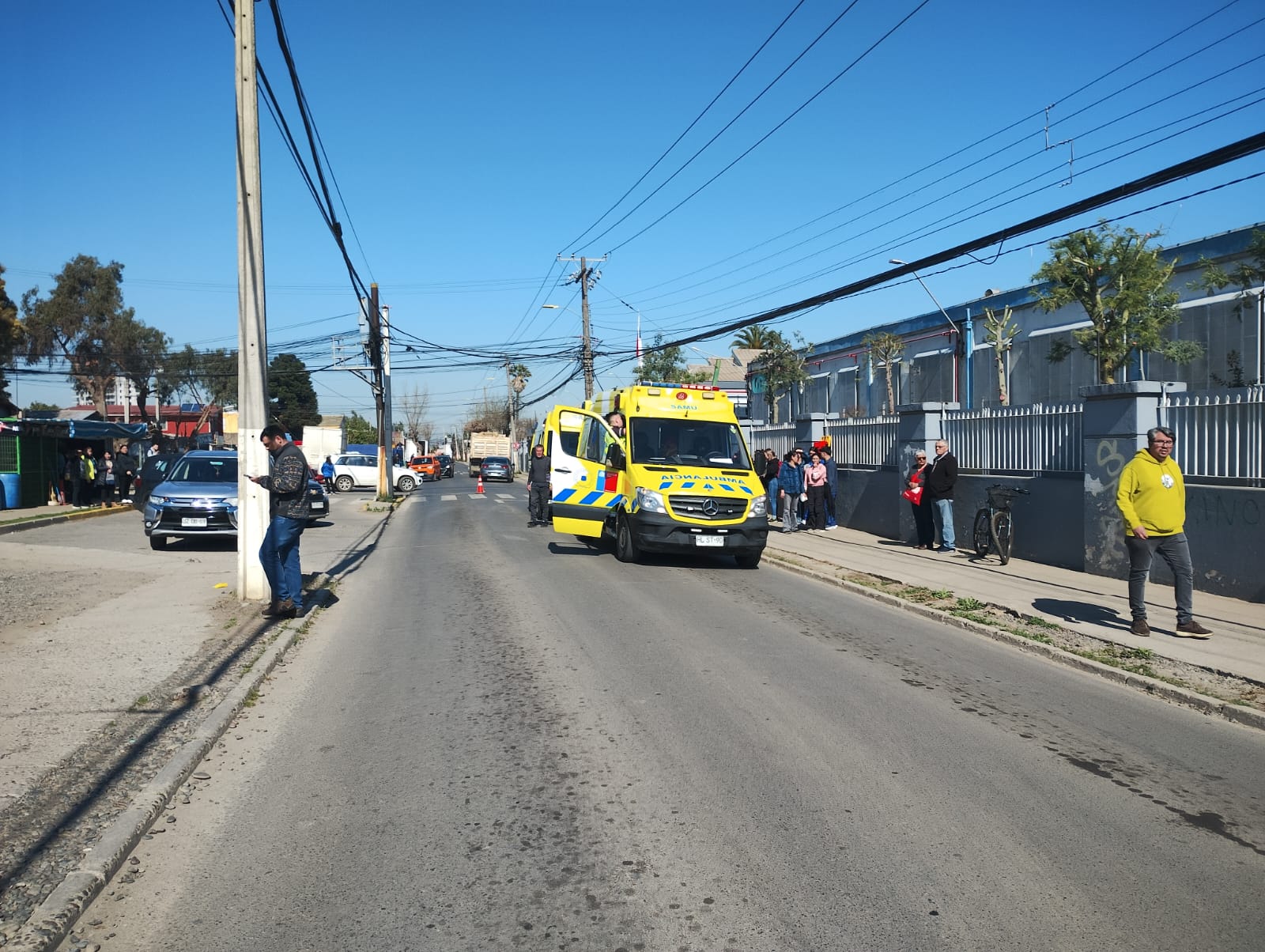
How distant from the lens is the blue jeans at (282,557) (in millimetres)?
9586

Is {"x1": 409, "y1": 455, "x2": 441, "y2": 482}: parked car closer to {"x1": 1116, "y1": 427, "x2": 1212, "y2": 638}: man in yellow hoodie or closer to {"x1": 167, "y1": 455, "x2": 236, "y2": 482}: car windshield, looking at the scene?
{"x1": 167, "y1": 455, "x2": 236, "y2": 482}: car windshield

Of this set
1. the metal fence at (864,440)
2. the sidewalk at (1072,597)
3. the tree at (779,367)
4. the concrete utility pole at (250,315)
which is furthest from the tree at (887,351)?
the concrete utility pole at (250,315)

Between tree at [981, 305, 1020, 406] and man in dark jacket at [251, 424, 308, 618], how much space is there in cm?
2860

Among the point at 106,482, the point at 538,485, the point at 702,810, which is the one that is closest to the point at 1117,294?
the point at 538,485

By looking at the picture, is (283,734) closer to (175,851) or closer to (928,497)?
(175,851)

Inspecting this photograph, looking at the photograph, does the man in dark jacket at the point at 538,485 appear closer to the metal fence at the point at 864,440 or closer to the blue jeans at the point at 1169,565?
the metal fence at the point at 864,440

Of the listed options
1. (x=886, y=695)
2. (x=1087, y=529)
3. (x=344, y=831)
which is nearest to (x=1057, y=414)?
(x=1087, y=529)

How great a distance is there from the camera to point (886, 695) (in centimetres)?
695

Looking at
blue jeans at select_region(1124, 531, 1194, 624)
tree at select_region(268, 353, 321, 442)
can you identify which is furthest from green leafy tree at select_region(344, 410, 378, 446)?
blue jeans at select_region(1124, 531, 1194, 624)

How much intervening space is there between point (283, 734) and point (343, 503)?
29306 mm

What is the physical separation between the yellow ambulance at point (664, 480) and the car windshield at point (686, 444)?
0.5 inches

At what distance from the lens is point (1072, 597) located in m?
11.3

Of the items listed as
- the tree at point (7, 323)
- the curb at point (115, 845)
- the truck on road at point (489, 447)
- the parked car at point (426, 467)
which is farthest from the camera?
the truck on road at point (489, 447)

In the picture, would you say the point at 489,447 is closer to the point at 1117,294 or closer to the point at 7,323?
the point at 7,323
